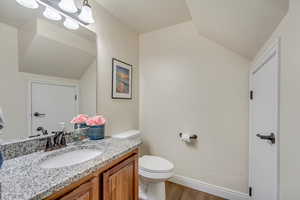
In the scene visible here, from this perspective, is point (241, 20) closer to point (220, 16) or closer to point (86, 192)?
point (220, 16)

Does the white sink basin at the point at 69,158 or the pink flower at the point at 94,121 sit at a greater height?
the pink flower at the point at 94,121

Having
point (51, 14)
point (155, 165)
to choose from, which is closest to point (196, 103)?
point (155, 165)

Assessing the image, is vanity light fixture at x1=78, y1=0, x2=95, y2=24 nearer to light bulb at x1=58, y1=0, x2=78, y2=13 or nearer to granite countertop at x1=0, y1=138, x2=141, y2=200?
light bulb at x1=58, y1=0, x2=78, y2=13

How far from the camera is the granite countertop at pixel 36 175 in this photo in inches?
23.2

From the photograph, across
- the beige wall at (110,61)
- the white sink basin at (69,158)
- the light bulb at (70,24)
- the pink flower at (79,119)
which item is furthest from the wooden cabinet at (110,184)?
the light bulb at (70,24)

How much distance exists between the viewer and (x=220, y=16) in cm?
126

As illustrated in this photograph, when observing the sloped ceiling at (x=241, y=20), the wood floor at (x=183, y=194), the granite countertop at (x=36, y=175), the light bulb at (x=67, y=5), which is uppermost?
the light bulb at (x=67, y=5)

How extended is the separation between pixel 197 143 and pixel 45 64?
6.51ft

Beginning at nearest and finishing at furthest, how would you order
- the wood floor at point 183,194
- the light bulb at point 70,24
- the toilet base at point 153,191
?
the light bulb at point 70,24
the toilet base at point 153,191
the wood floor at point 183,194

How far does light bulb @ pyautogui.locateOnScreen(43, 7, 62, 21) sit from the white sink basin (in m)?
1.18

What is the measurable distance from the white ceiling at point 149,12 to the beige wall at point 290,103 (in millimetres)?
1242

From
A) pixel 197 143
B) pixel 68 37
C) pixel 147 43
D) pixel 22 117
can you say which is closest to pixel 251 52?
pixel 197 143

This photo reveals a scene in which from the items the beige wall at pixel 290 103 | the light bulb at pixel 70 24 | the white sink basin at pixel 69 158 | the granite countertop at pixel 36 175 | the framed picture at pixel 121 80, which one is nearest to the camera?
the granite countertop at pixel 36 175

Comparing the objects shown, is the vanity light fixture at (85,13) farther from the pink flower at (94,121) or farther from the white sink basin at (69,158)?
the white sink basin at (69,158)
